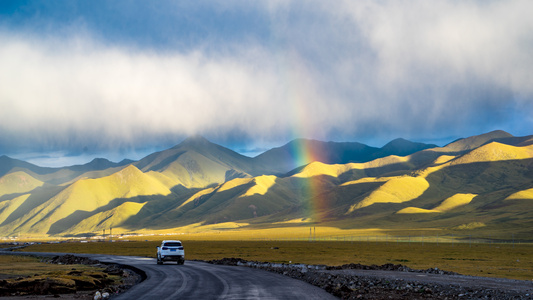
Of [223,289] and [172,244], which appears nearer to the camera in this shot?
[223,289]

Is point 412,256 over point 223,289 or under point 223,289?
under

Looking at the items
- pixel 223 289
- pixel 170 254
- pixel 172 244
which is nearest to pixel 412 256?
pixel 172 244

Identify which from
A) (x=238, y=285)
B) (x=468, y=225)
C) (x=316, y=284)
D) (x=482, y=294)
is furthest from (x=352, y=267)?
(x=468, y=225)

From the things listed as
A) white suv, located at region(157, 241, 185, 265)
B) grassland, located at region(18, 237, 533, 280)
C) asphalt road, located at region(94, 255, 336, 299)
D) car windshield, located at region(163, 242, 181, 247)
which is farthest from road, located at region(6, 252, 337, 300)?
grassland, located at region(18, 237, 533, 280)

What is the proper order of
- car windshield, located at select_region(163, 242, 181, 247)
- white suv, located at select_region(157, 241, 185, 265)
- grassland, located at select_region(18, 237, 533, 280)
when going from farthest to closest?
car windshield, located at select_region(163, 242, 181, 247), grassland, located at select_region(18, 237, 533, 280), white suv, located at select_region(157, 241, 185, 265)

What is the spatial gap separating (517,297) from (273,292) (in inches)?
445

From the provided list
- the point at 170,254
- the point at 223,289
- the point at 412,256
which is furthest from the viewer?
the point at 412,256

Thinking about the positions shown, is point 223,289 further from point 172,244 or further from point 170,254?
point 172,244

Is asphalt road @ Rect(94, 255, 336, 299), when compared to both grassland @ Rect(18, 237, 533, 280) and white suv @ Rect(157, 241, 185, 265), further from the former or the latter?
grassland @ Rect(18, 237, 533, 280)

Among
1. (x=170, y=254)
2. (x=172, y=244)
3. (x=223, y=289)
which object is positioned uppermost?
(x=172, y=244)

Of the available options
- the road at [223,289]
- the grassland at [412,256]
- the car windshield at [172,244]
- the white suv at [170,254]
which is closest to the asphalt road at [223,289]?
the road at [223,289]

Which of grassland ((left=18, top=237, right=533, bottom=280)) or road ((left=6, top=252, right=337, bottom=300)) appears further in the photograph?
grassland ((left=18, top=237, right=533, bottom=280))

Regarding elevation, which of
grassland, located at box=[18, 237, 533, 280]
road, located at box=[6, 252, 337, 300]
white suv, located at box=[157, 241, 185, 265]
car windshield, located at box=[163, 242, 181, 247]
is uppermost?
car windshield, located at box=[163, 242, 181, 247]

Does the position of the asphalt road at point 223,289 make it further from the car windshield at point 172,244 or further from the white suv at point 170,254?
the car windshield at point 172,244
